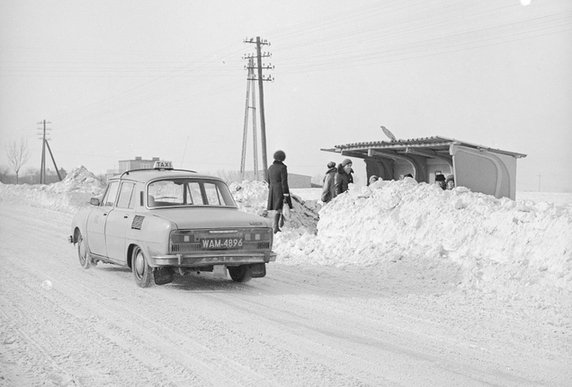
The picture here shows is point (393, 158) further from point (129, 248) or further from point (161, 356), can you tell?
point (161, 356)

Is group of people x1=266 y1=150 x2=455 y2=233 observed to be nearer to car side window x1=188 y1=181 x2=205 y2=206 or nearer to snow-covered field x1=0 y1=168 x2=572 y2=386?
snow-covered field x1=0 y1=168 x2=572 y2=386

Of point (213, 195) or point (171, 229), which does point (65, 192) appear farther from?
point (171, 229)

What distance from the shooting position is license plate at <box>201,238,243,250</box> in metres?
9.51

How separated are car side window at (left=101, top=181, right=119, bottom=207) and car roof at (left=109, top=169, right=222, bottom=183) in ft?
0.48

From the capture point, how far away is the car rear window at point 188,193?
34.2ft

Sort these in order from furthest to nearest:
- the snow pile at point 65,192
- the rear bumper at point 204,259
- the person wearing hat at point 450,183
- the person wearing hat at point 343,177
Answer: the snow pile at point 65,192, the person wearing hat at point 343,177, the person wearing hat at point 450,183, the rear bumper at point 204,259

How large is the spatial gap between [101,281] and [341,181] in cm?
771

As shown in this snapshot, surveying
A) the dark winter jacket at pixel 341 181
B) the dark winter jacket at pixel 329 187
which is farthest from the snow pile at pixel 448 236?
the dark winter jacket at pixel 329 187

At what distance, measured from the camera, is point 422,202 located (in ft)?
42.8

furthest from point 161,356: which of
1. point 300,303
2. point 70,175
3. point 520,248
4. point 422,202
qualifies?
point 70,175

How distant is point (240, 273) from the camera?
10.4 m

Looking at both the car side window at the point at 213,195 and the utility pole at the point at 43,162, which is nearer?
the car side window at the point at 213,195

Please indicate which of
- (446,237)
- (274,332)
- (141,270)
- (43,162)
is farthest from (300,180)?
(274,332)

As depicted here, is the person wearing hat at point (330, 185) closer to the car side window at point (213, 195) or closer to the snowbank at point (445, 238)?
the snowbank at point (445, 238)
